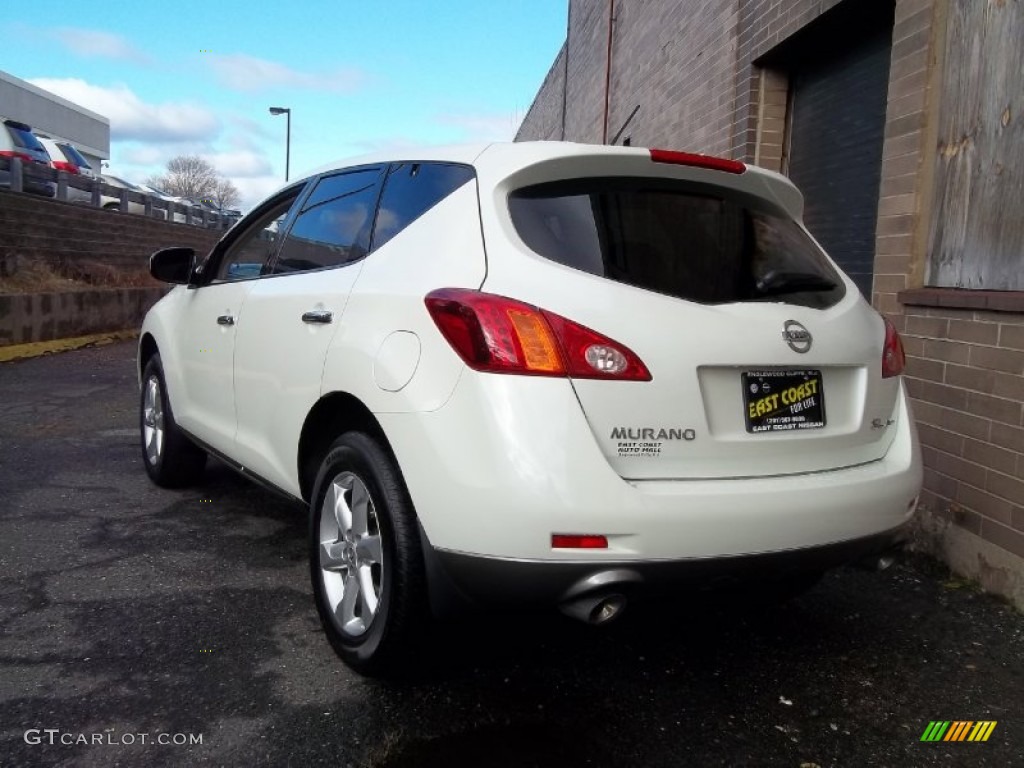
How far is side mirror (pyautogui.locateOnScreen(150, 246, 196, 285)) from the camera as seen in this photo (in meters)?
4.65

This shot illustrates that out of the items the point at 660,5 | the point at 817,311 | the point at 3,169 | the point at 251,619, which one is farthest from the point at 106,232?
the point at 817,311

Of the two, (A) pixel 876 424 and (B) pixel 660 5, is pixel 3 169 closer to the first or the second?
(B) pixel 660 5

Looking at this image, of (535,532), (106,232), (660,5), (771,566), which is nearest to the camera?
(535,532)

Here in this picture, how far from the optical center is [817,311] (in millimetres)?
2736

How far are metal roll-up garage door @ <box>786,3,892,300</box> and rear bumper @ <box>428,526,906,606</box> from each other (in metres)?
3.45

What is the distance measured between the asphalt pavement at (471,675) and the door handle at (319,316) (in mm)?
1135

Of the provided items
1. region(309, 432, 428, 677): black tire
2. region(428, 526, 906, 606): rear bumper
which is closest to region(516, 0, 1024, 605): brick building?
region(428, 526, 906, 606): rear bumper

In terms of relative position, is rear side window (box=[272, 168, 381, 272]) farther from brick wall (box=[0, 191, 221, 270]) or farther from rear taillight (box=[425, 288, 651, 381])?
brick wall (box=[0, 191, 221, 270])

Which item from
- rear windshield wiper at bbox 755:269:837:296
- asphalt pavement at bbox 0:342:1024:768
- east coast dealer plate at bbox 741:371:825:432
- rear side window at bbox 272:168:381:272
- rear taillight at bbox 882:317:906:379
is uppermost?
rear side window at bbox 272:168:381:272

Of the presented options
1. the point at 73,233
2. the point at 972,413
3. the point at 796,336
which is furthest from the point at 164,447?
the point at 73,233

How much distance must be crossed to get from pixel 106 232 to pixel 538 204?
14.9 m

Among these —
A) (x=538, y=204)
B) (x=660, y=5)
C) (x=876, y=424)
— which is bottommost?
(x=876, y=424)

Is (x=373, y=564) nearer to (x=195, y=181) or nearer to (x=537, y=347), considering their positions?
A: (x=537, y=347)

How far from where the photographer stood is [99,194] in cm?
1603
